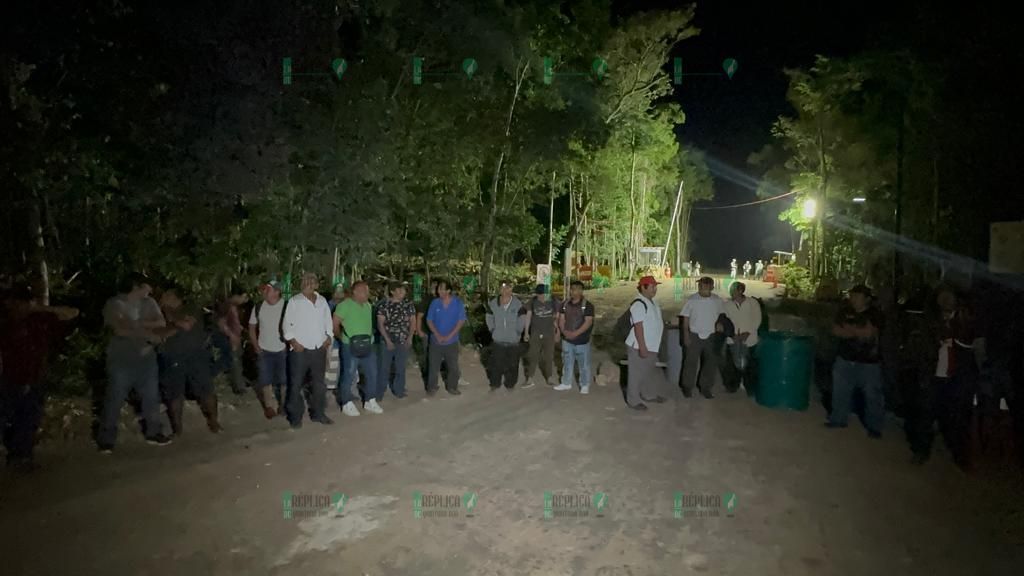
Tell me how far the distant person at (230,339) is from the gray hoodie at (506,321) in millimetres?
3267

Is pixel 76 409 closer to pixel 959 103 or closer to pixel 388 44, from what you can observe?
pixel 388 44

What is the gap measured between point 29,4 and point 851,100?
72.5 feet

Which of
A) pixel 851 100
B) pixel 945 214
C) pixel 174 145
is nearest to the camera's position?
pixel 174 145

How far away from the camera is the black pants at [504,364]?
34.1 feet

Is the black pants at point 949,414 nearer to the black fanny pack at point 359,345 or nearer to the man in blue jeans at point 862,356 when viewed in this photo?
the man in blue jeans at point 862,356

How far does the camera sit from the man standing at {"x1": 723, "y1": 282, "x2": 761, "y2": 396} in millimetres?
9789

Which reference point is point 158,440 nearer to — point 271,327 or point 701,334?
point 271,327

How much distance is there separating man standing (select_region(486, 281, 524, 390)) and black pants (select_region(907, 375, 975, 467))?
4920mm

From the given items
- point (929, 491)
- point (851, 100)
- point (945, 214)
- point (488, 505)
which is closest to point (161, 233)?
point (488, 505)

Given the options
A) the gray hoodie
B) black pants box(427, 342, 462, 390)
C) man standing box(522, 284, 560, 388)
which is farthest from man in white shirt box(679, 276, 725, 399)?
black pants box(427, 342, 462, 390)

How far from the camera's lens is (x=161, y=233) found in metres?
10.4

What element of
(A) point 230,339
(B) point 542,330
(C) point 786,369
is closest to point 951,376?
(C) point 786,369

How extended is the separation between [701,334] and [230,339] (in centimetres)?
601

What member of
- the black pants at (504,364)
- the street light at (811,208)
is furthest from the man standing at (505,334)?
the street light at (811,208)
